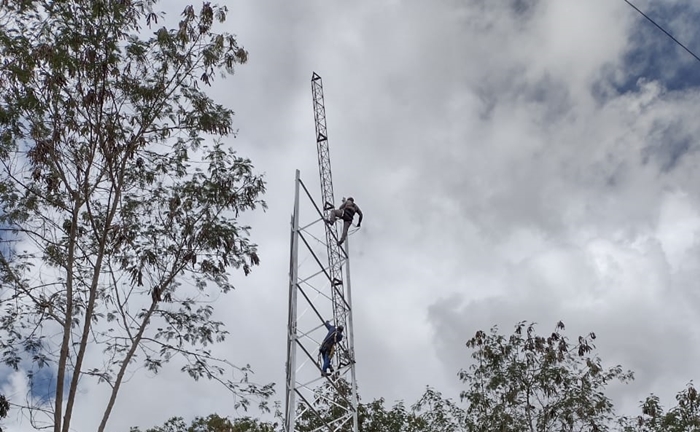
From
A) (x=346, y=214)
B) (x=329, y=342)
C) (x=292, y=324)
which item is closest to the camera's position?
(x=292, y=324)

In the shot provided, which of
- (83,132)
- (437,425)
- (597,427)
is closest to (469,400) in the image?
(437,425)

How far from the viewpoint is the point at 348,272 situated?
14.1 m

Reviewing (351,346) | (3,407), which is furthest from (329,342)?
(3,407)

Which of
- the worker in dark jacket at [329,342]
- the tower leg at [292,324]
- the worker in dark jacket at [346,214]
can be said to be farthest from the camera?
the worker in dark jacket at [346,214]

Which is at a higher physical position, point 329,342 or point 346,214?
point 346,214

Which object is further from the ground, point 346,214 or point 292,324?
point 346,214

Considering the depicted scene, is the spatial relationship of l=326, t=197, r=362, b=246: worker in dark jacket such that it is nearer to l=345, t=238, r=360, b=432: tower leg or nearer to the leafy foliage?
l=345, t=238, r=360, b=432: tower leg

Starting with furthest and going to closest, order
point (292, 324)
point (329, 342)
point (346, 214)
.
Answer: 1. point (346, 214)
2. point (329, 342)
3. point (292, 324)

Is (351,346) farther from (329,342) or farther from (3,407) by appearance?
(3,407)

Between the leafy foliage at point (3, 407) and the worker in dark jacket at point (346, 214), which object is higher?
the worker in dark jacket at point (346, 214)

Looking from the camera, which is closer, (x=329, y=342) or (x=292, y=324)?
(x=292, y=324)

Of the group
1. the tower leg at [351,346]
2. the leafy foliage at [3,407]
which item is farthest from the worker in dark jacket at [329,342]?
the leafy foliage at [3,407]

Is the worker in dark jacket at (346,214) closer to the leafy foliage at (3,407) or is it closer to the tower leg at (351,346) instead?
the tower leg at (351,346)

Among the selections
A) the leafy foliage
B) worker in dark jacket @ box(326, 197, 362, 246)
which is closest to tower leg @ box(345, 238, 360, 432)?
worker in dark jacket @ box(326, 197, 362, 246)
